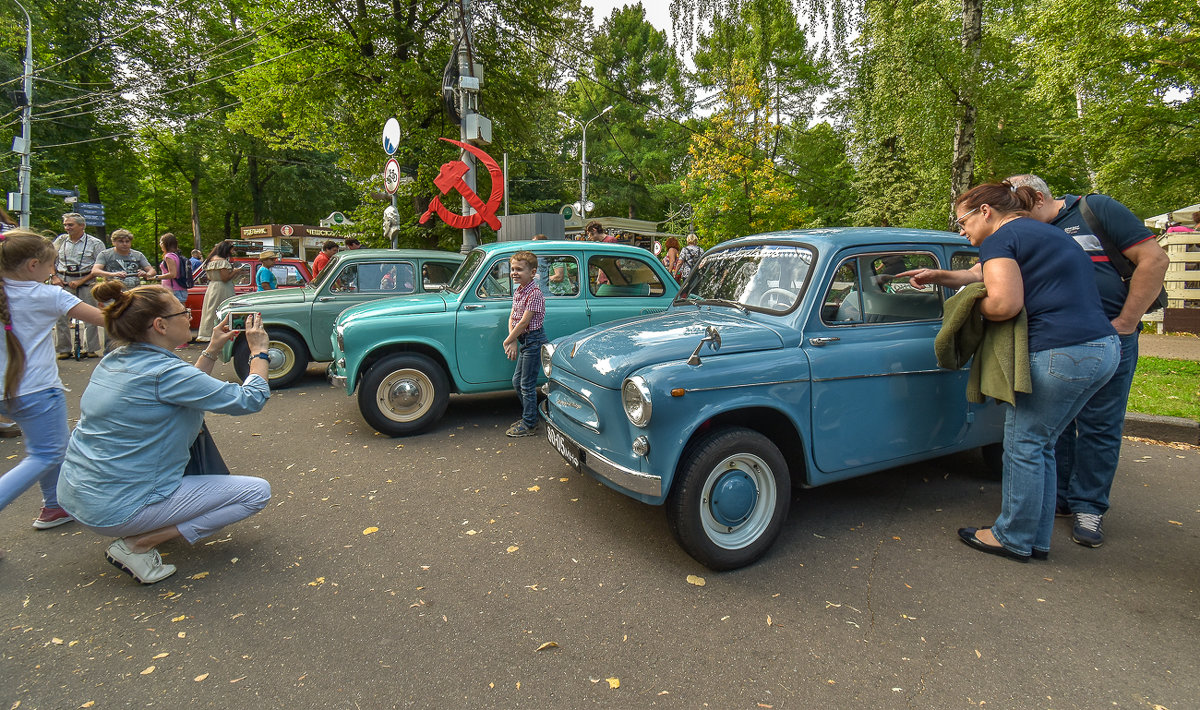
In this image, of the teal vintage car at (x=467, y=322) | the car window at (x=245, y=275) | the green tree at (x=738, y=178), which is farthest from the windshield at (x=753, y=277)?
the green tree at (x=738, y=178)

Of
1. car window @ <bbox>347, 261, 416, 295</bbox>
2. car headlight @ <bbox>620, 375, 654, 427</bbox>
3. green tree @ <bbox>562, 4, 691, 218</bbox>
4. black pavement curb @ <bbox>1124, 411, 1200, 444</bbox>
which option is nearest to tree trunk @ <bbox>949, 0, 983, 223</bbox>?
black pavement curb @ <bbox>1124, 411, 1200, 444</bbox>

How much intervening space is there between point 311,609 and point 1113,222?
4973 millimetres

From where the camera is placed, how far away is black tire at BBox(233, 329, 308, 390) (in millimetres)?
7910

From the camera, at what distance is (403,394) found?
589 centimetres

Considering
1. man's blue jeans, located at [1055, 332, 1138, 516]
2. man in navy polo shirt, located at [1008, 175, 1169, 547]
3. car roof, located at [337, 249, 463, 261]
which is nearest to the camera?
man in navy polo shirt, located at [1008, 175, 1169, 547]

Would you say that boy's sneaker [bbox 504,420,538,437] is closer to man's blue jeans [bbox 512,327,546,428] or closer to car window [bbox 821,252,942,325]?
man's blue jeans [bbox 512,327,546,428]

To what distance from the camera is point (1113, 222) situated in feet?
11.7

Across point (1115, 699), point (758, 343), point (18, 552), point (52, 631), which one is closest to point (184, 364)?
point (52, 631)

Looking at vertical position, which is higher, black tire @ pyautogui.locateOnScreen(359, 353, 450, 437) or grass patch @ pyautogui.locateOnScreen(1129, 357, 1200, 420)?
black tire @ pyautogui.locateOnScreen(359, 353, 450, 437)

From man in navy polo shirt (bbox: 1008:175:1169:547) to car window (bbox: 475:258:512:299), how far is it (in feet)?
14.3

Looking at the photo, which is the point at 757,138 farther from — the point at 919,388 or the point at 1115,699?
the point at 1115,699

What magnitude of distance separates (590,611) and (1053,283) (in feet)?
9.75

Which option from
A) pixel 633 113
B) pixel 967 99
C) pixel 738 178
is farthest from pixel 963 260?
pixel 633 113

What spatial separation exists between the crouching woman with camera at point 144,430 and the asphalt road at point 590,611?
33cm
